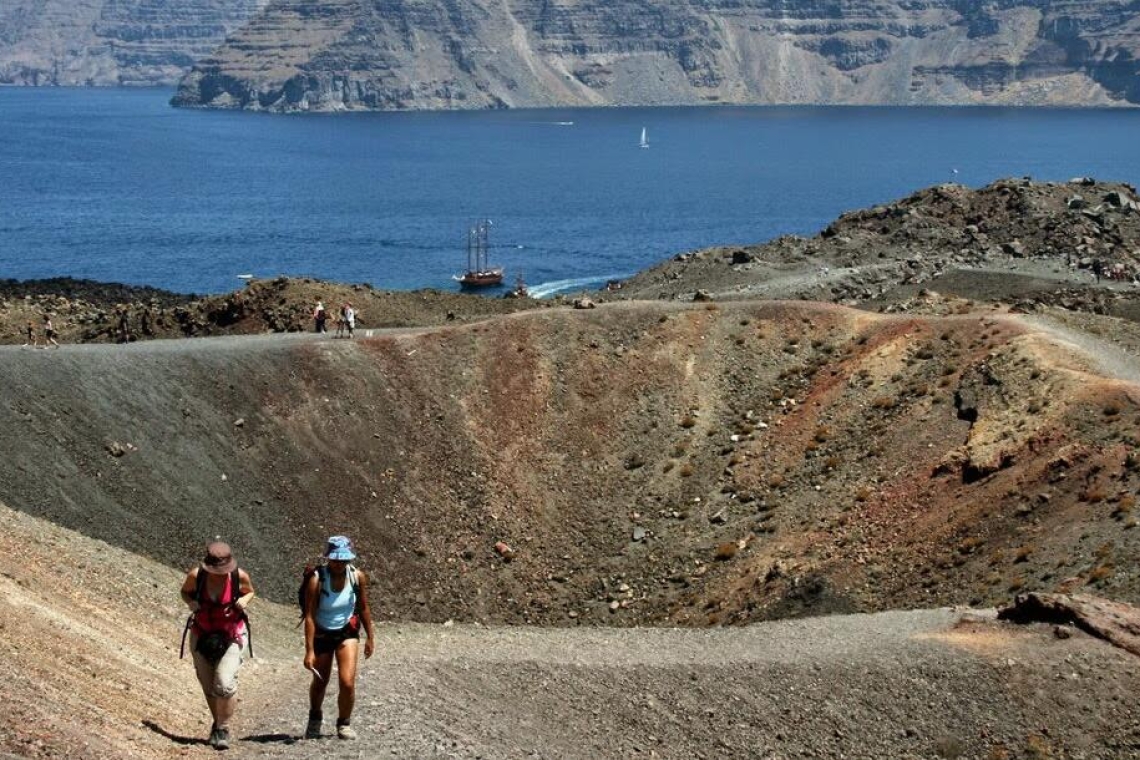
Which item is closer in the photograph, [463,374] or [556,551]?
[556,551]

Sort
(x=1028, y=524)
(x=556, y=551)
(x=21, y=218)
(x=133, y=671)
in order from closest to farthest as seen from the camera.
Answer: (x=133, y=671)
(x=1028, y=524)
(x=556, y=551)
(x=21, y=218)

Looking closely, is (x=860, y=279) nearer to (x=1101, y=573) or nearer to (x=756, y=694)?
(x=1101, y=573)

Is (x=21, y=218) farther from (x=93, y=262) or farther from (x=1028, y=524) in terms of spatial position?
(x=1028, y=524)

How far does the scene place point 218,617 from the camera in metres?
21.2

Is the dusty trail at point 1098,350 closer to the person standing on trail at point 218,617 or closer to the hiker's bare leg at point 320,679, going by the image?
the hiker's bare leg at point 320,679

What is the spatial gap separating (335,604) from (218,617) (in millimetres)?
1563

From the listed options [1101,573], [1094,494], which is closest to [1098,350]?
[1094,494]

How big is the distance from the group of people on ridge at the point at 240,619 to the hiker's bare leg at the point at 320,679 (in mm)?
14

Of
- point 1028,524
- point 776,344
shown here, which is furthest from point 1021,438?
point 776,344

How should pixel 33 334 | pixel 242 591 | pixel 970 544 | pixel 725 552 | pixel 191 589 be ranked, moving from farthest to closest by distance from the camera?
pixel 33 334 < pixel 725 552 < pixel 970 544 < pixel 242 591 < pixel 191 589

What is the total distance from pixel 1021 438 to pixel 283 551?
21.7m

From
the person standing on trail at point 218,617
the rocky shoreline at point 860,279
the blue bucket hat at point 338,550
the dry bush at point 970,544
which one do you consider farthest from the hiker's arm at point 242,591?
the rocky shoreline at point 860,279

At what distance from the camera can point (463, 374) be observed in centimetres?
5559

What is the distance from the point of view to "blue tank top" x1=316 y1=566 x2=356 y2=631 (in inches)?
854
